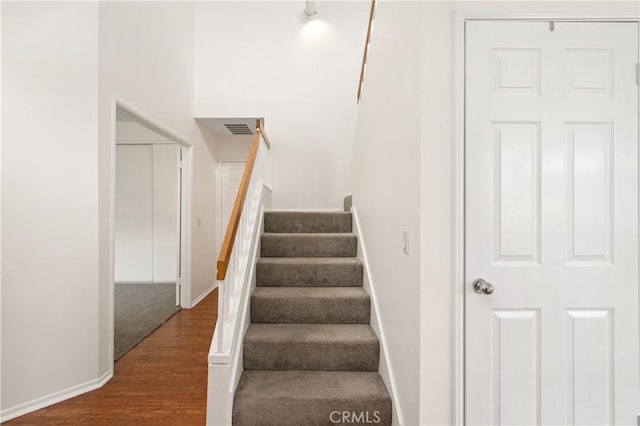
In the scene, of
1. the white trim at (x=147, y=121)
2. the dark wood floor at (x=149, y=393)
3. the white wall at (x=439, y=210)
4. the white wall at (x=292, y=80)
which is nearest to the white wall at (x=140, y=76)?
the white trim at (x=147, y=121)

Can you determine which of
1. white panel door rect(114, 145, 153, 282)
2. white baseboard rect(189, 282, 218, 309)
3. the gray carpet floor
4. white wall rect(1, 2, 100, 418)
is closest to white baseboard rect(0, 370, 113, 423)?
white wall rect(1, 2, 100, 418)

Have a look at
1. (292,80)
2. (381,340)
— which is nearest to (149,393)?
Answer: (381,340)

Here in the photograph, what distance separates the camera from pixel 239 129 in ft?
15.4

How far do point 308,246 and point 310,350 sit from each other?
39.4 inches

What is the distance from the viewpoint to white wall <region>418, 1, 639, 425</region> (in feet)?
4.04

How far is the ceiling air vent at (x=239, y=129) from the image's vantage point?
14.8 ft

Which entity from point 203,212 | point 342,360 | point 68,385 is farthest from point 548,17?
point 203,212

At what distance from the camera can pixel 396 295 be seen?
1553mm

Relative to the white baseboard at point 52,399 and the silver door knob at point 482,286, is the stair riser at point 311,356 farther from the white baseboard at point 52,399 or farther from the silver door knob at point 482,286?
the white baseboard at point 52,399

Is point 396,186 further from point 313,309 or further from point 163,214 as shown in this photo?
point 163,214

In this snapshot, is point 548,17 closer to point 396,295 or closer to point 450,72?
point 450,72

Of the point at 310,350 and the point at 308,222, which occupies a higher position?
the point at 308,222

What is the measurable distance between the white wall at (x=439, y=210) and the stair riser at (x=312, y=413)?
415 millimetres

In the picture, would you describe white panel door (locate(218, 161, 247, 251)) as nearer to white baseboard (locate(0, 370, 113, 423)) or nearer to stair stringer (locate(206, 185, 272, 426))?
white baseboard (locate(0, 370, 113, 423))
